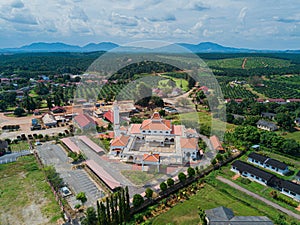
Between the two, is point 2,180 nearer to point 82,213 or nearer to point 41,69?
point 82,213

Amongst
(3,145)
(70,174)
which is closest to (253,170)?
(70,174)

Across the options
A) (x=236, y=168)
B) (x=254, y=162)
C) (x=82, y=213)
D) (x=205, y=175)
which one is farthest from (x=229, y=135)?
(x=82, y=213)

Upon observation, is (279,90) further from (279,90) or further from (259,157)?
(259,157)

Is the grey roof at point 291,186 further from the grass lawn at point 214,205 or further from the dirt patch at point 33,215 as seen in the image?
the dirt patch at point 33,215

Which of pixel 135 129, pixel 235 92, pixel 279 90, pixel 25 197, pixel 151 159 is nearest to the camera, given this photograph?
pixel 25 197

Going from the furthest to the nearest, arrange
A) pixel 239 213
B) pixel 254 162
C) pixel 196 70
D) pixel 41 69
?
pixel 41 69 → pixel 196 70 → pixel 254 162 → pixel 239 213

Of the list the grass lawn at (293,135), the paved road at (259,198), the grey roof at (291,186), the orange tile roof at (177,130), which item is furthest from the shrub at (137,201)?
the grass lawn at (293,135)

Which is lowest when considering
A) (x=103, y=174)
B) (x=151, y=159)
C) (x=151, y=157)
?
(x=103, y=174)

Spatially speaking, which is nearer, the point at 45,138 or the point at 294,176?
the point at 294,176
